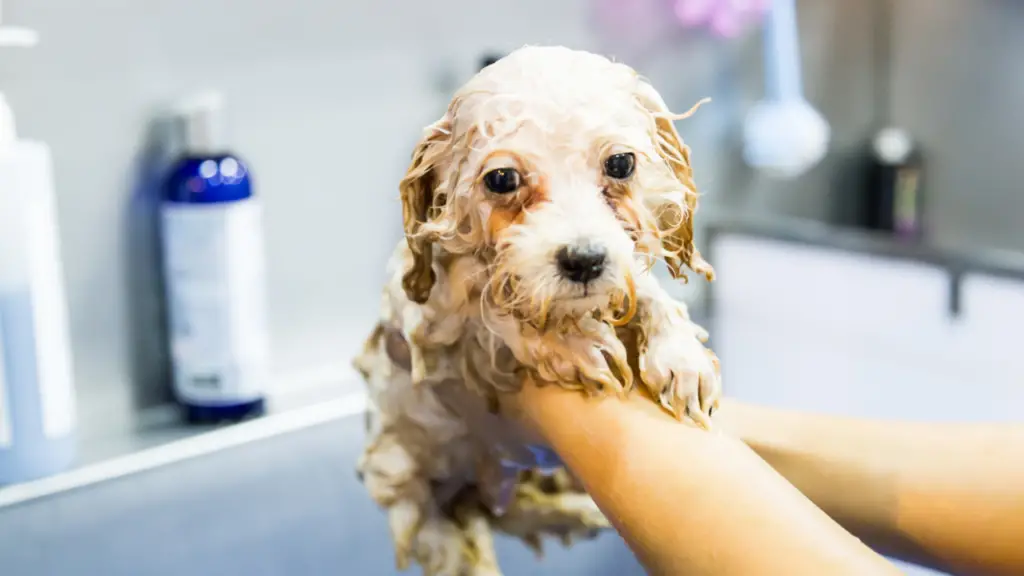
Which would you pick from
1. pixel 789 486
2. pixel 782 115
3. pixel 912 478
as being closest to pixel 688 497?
pixel 789 486

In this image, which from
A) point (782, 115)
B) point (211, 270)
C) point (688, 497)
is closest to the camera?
point (688, 497)

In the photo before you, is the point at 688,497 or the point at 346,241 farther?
the point at 346,241

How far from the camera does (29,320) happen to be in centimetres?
65

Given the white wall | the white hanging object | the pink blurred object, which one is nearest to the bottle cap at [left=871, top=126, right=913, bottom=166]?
the white hanging object

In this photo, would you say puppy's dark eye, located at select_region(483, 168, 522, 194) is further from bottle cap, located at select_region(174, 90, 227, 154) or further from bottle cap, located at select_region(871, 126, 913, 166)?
bottle cap, located at select_region(871, 126, 913, 166)

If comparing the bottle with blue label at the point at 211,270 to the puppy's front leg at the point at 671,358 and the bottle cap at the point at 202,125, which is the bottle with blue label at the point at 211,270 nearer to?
the bottle cap at the point at 202,125

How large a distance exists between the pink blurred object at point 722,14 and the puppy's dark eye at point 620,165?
0.87 metres

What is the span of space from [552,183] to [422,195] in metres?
0.07

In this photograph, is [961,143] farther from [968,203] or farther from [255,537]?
[255,537]

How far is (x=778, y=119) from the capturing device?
1214 millimetres

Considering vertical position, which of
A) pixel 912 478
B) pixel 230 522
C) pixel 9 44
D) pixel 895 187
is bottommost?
pixel 230 522

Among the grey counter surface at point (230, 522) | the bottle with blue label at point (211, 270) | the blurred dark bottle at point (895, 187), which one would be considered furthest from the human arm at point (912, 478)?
the blurred dark bottle at point (895, 187)

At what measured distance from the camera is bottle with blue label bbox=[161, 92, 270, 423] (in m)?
0.77

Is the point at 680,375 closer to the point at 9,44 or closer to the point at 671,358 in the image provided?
the point at 671,358
